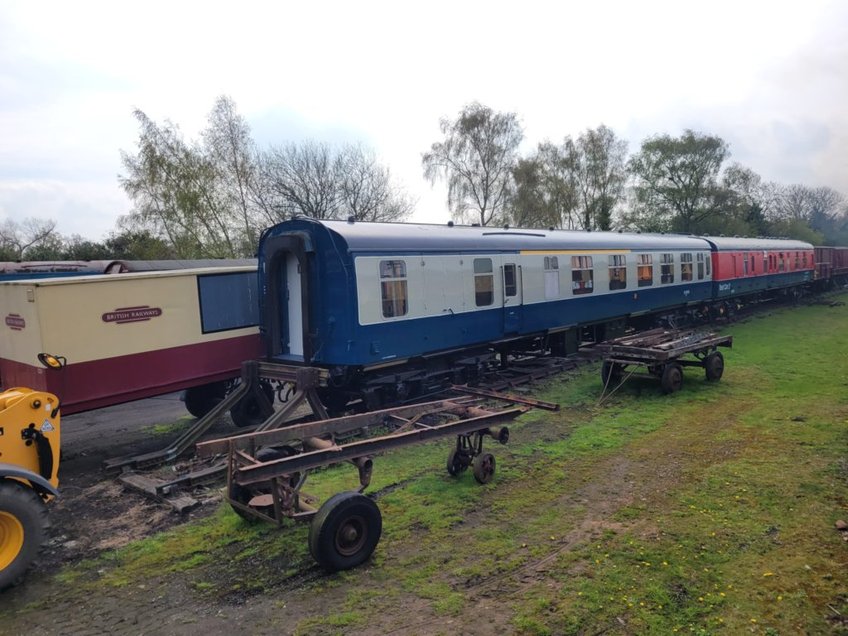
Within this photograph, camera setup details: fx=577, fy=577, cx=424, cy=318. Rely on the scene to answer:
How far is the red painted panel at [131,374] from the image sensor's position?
836cm

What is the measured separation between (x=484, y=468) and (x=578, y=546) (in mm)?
1749

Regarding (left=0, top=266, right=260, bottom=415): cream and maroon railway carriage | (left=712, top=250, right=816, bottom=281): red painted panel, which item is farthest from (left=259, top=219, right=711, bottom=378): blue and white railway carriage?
(left=712, top=250, right=816, bottom=281): red painted panel

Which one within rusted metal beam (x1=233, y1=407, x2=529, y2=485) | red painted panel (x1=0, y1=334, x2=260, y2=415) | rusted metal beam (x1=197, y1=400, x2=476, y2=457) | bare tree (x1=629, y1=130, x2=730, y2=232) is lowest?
rusted metal beam (x1=233, y1=407, x2=529, y2=485)

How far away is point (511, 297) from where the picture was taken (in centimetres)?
1273

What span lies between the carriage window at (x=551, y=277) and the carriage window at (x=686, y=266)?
7845 millimetres

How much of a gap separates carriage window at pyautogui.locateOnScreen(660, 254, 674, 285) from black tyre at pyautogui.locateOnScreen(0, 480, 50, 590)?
1774cm

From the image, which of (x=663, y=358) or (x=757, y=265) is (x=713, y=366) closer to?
(x=663, y=358)

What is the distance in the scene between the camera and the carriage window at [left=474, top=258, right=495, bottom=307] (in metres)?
11.8

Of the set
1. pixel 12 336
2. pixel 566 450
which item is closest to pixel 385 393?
pixel 566 450

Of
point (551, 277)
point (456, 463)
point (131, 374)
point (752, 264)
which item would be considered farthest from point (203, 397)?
point (752, 264)

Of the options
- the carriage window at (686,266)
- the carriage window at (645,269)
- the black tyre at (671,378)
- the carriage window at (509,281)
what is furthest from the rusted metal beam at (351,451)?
the carriage window at (686,266)

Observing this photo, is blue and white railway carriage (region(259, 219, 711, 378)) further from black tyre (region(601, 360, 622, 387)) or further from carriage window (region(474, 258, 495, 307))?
black tyre (region(601, 360, 622, 387))

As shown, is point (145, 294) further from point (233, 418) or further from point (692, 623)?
point (692, 623)

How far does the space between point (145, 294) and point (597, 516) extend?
741 centimetres
